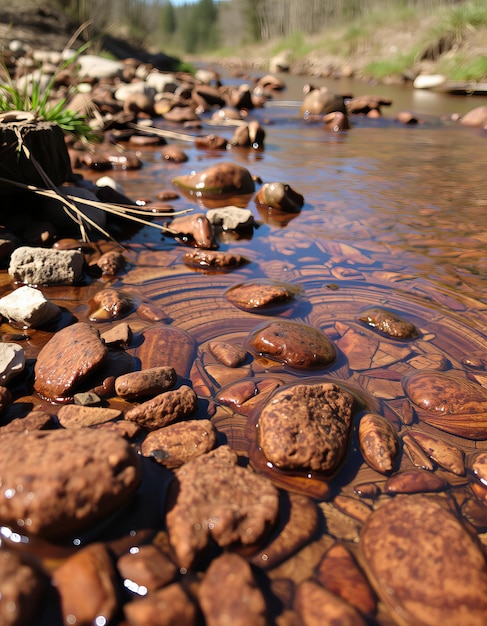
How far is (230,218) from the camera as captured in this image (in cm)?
340

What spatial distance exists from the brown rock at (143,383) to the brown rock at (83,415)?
0.08m

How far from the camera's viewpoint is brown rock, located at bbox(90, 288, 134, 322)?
2.25m

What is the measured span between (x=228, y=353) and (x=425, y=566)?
3.57 ft

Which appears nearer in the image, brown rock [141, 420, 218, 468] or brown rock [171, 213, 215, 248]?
brown rock [141, 420, 218, 468]

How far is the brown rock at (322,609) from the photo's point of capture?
103 cm

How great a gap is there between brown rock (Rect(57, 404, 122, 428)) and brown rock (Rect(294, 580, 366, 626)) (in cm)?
85

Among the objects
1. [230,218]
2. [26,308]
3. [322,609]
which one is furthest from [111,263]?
[322,609]

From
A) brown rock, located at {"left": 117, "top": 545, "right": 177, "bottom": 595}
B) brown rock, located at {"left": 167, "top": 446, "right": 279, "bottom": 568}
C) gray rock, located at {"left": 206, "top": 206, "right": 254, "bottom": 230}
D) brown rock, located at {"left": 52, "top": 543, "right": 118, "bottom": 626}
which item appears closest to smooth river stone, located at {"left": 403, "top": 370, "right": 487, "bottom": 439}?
brown rock, located at {"left": 167, "top": 446, "right": 279, "bottom": 568}

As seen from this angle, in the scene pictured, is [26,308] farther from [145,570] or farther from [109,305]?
[145,570]

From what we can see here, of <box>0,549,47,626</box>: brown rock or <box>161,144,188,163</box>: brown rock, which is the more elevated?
<box>161,144,188,163</box>: brown rock

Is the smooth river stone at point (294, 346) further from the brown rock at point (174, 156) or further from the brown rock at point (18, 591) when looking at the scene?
the brown rock at point (174, 156)

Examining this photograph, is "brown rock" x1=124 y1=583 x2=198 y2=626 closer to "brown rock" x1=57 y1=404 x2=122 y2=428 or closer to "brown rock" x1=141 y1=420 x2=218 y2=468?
"brown rock" x1=141 y1=420 x2=218 y2=468

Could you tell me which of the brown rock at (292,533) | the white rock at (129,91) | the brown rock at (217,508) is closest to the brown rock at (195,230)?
the brown rock at (217,508)

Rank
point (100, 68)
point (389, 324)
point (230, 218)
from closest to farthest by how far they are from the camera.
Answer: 1. point (389, 324)
2. point (230, 218)
3. point (100, 68)
